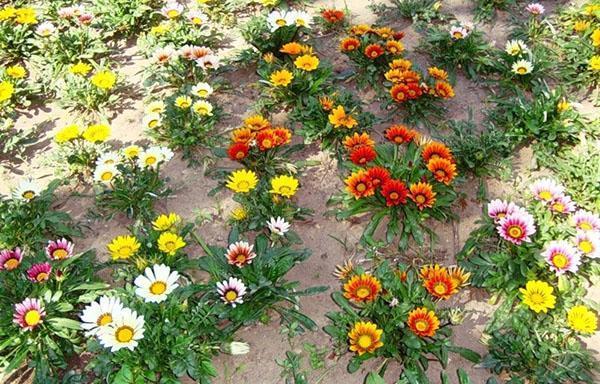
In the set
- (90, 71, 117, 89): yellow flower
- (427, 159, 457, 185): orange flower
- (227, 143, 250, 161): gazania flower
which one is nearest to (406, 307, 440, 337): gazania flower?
(427, 159, 457, 185): orange flower

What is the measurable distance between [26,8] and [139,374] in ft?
12.4

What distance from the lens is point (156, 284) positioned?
288cm

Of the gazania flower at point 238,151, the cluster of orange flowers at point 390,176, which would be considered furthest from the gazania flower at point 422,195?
the gazania flower at point 238,151

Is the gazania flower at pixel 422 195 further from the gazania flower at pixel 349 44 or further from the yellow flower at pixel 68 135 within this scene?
the yellow flower at pixel 68 135

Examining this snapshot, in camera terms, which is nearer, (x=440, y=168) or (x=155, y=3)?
(x=440, y=168)

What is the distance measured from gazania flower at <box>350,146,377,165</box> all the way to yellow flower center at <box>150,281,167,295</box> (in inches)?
54.5

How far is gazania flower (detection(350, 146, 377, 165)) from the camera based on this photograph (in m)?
3.47

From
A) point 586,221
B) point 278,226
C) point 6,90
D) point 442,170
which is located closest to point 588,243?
point 586,221

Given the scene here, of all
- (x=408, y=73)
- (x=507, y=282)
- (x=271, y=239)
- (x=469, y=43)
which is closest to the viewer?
(x=507, y=282)

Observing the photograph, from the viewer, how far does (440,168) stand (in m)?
3.38

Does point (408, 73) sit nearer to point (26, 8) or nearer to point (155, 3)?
point (155, 3)

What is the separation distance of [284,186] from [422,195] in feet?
2.71

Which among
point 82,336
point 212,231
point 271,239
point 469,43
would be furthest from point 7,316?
point 469,43

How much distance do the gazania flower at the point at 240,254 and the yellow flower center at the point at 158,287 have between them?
377 millimetres
